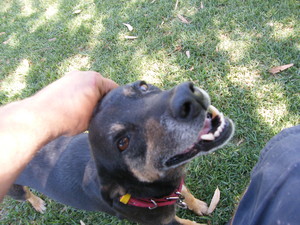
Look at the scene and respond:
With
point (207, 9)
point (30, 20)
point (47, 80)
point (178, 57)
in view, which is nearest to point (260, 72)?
point (178, 57)

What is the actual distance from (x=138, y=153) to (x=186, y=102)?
70cm

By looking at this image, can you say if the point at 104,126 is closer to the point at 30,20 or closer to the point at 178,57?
the point at 178,57

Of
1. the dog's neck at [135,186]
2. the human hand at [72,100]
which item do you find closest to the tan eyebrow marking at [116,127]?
the human hand at [72,100]

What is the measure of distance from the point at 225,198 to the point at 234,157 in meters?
0.56

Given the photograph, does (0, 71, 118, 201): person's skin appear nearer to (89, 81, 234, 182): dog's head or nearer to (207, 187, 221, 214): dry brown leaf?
(89, 81, 234, 182): dog's head

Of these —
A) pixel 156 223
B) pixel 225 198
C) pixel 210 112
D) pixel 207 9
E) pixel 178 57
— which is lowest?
pixel 225 198

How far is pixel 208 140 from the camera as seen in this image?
1.91 metres

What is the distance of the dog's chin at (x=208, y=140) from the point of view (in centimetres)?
190

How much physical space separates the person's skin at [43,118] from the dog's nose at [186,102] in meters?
0.87

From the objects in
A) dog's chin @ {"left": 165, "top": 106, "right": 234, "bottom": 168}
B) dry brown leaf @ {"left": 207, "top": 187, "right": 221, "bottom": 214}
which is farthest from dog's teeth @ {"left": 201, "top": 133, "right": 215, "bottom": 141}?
dry brown leaf @ {"left": 207, "top": 187, "right": 221, "bottom": 214}

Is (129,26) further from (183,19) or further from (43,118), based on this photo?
(43,118)

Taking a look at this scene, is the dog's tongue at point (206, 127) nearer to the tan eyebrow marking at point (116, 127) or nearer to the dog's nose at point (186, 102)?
the dog's nose at point (186, 102)

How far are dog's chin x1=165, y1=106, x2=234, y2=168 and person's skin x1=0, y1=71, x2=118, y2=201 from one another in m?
0.88

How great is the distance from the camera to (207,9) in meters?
4.80
